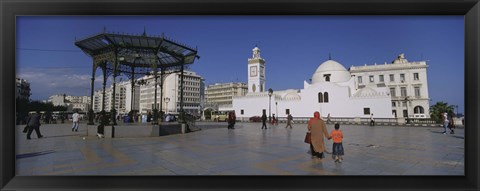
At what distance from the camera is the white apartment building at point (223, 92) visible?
347 ft

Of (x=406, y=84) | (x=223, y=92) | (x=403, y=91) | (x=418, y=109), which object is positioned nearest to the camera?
(x=418, y=109)

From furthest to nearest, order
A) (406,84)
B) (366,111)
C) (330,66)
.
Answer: (330,66)
(406,84)
(366,111)

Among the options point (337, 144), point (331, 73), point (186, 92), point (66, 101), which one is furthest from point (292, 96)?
point (186, 92)

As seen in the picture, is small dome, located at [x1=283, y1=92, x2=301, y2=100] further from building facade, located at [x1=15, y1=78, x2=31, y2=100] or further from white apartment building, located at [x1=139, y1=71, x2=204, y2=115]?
white apartment building, located at [x1=139, y1=71, x2=204, y2=115]

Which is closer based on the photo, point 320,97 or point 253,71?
point 320,97

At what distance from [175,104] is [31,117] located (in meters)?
72.3

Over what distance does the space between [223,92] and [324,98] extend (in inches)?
2746

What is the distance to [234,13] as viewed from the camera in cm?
484

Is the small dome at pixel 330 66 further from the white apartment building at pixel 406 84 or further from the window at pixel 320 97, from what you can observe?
the window at pixel 320 97

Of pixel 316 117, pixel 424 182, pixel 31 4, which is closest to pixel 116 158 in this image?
pixel 31 4

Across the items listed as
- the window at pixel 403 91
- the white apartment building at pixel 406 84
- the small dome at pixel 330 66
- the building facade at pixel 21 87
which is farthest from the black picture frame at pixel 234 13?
the window at pixel 403 91

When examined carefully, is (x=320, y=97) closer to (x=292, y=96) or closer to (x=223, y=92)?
(x=292, y=96)

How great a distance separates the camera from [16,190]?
4586mm

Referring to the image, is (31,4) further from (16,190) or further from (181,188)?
(181,188)
